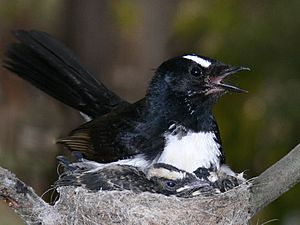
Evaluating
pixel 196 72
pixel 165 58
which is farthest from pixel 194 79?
pixel 165 58

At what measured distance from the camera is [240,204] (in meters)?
4.46

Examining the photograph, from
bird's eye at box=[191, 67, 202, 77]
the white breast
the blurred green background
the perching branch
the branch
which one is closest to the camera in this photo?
the branch

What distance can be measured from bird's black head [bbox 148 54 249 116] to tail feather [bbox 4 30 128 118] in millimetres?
626

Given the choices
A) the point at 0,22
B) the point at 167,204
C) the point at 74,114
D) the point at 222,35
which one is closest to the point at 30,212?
the point at 167,204

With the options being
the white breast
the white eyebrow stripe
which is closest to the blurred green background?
the white breast

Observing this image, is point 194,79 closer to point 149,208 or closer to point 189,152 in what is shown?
point 189,152

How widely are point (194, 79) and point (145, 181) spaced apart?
24.3 inches

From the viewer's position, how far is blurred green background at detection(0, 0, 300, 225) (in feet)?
17.9

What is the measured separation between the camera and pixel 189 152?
15.3ft

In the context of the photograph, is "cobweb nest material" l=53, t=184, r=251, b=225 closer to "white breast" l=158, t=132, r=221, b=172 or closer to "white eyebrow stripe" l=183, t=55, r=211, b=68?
"white breast" l=158, t=132, r=221, b=172

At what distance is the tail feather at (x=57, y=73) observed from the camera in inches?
210

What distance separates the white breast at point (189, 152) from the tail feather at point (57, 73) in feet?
2.70

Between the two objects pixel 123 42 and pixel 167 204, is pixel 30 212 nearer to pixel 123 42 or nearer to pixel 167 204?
pixel 167 204

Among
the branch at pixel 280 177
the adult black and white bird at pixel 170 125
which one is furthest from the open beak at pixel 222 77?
the branch at pixel 280 177
